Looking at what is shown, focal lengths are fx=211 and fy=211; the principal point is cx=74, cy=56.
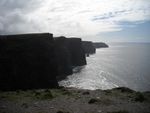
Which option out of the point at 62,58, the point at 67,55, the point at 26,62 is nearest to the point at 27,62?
the point at 26,62

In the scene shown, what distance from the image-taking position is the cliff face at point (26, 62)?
66938mm

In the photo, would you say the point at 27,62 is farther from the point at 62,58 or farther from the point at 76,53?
the point at 76,53

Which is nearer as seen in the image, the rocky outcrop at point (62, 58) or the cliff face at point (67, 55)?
the rocky outcrop at point (62, 58)

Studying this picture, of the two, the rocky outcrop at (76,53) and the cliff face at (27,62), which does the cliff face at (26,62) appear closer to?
the cliff face at (27,62)

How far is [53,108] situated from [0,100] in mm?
8458

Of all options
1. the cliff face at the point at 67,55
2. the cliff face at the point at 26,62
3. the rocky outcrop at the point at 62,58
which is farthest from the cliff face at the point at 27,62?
the rocky outcrop at the point at 62,58

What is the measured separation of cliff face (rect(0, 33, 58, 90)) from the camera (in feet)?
220

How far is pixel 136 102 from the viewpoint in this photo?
22.8 metres

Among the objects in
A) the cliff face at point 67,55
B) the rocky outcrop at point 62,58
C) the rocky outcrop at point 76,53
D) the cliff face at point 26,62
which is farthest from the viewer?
the rocky outcrop at point 76,53

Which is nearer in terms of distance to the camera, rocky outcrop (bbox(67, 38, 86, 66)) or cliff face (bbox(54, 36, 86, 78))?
cliff face (bbox(54, 36, 86, 78))

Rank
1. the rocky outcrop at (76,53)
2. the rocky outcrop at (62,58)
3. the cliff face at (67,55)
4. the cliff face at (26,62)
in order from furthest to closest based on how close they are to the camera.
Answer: the rocky outcrop at (76,53) < the cliff face at (67,55) < the rocky outcrop at (62,58) < the cliff face at (26,62)

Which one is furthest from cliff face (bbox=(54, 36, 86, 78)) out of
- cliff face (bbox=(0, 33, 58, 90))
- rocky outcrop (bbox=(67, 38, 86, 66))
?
cliff face (bbox=(0, 33, 58, 90))

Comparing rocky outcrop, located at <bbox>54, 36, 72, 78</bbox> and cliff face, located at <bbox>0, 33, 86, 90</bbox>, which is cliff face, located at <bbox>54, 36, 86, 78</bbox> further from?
cliff face, located at <bbox>0, 33, 86, 90</bbox>

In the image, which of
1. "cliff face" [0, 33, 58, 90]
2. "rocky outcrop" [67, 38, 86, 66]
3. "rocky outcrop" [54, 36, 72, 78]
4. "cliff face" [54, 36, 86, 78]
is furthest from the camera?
"rocky outcrop" [67, 38, 86, 66]
